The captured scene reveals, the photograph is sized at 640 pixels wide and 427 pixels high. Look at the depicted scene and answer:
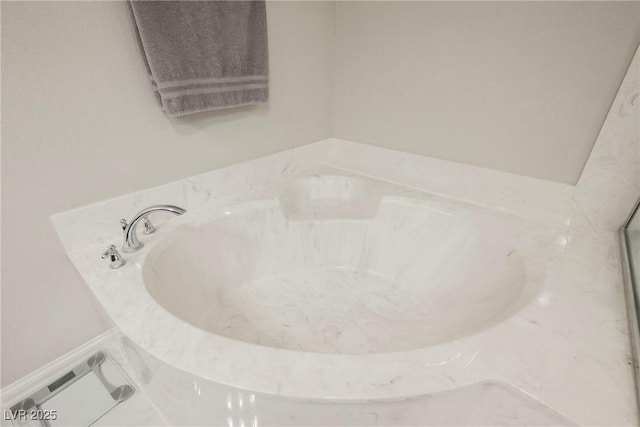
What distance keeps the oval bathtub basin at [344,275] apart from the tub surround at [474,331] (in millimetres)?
55

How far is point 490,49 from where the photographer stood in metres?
1.25

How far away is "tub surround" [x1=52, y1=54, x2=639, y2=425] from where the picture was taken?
0.62 m

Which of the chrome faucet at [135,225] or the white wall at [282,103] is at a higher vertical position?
the white wall at [282,103]

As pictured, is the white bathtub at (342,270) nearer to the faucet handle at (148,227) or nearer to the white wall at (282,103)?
the faucet handle at (148,227)

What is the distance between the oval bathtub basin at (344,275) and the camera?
1140mm

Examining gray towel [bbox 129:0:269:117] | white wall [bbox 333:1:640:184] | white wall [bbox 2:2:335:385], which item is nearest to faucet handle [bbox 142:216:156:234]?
white wall [bbox 2:2:335:385]

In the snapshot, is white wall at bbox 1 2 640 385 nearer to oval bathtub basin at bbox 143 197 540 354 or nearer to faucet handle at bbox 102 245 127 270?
faucet handle at bbox 102 245 127 270

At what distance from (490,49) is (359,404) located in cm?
137

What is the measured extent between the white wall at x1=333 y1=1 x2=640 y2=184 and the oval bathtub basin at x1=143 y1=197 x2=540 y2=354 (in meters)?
0.33

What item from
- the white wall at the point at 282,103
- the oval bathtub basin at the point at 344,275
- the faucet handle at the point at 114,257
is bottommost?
the oval bathtub basin at the point at 344,275

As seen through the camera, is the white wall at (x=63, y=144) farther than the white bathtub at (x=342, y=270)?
No

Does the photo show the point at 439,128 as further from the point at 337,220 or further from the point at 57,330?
the point at 57,330

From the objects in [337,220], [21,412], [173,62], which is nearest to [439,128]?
[337,220]

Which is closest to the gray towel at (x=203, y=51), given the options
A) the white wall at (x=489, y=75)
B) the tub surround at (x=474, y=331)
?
the tub surround at (x=474, y=331)
